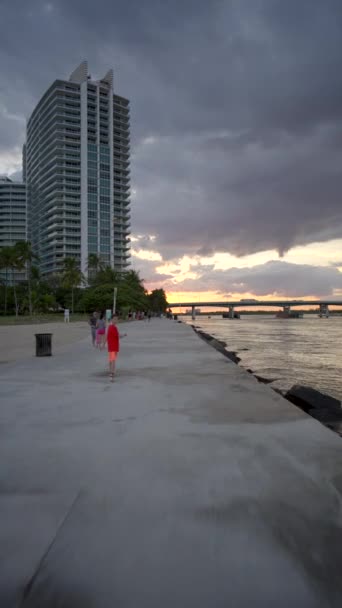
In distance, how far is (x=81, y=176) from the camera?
144m

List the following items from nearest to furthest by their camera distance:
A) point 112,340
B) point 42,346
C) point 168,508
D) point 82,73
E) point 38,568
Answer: point 38,568, point 168,508, point 112,340, point 42,346, point 82,73

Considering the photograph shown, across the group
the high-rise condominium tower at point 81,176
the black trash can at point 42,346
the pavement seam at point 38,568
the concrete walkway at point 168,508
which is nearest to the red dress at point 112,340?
the concrete walkway at point 168,508

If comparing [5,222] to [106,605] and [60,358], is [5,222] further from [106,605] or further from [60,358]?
[106,605]

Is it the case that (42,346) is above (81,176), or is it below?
below

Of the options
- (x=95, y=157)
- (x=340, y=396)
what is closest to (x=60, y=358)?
(x=340, y=396)

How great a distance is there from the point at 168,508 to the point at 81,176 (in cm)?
15447

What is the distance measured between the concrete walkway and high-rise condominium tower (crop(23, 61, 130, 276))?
137 m

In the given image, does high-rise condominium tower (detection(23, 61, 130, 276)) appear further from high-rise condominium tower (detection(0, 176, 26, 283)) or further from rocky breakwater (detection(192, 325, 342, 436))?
rocky breakwater (detection(192, 325, 342, 436))

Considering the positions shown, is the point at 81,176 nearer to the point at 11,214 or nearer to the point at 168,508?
the point at 11,214

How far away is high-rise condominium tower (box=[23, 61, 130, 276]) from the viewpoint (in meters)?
140

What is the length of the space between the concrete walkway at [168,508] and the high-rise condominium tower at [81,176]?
5378 inches

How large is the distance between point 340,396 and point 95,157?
6100 inches

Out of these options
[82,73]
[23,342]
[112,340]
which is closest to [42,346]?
[112,340]

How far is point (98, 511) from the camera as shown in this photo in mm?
2996
